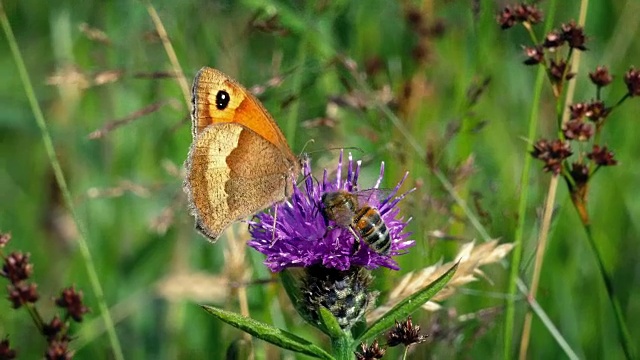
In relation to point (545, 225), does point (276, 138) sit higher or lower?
higher

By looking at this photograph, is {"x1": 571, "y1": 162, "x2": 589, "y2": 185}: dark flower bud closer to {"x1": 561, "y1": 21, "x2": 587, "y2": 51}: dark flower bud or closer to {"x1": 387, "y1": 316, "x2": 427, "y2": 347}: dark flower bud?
{"x1": 561, "y1": 21, "x2": 587, "y2": 51}: dark flower bud

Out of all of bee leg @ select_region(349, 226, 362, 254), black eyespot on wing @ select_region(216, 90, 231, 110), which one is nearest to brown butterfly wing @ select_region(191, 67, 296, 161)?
black eyespot on wing @ select_region(216, 90, 231, 110)

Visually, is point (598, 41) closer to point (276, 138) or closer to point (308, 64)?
point (308, 64)

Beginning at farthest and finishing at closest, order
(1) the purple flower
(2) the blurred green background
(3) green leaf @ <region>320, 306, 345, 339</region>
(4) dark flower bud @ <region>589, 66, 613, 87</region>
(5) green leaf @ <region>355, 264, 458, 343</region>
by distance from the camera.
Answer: (2) the blurred green background
(4) dark flower bud @ <region>589, 66, 613, 87</region>
(1) the purple flower
(3) green leaf @ <region>320, 306, 345, 339</region>
(5) green leaf @ <region>355, 264, 458, 343</region>

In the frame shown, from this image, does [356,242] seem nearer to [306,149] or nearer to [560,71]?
[560,71]

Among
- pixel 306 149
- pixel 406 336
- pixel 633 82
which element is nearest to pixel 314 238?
pixel 406 336

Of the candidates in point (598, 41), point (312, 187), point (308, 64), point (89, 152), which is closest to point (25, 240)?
point (89, 152)
